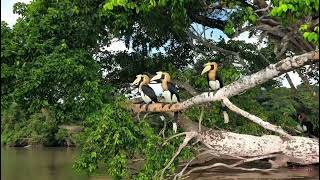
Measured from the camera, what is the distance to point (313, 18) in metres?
9.73

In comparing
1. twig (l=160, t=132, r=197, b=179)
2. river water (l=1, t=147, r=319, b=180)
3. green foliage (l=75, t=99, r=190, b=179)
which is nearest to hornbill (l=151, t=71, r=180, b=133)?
green foliage (l=75, t=99, r=190, b=179)

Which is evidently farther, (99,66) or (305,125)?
(305,125)

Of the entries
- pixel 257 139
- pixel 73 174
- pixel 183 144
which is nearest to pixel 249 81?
pixel 257 139

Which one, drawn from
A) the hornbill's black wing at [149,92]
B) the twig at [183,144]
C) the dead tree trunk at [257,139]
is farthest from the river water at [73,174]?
the dead tree trunk at [257,139]

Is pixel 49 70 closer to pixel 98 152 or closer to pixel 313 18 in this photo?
pixel 98 152

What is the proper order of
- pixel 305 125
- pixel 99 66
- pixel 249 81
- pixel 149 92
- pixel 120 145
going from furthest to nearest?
pixel 305 125 < pixel 99 66 < pixel 149 92 < pixel 120 145 < pixel 249 81

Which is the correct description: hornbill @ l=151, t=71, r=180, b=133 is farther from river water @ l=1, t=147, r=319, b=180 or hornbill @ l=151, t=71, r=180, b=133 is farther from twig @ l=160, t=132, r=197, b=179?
river water @ l=1, t=147, r=319, b=180

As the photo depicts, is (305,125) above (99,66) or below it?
below

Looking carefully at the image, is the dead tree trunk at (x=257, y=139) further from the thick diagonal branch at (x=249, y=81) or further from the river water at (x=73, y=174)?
the river water at (x=73, y=174)

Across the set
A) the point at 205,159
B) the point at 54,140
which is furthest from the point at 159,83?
the point at 54,140

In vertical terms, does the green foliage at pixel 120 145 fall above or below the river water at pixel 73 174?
above

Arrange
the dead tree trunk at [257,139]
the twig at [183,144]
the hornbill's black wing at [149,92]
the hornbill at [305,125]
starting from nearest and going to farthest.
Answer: the dead tree trunk at [257,139]
the twig at [183,144]
the hornbill's black wing at [149,92]
the hornbill at [305,125]

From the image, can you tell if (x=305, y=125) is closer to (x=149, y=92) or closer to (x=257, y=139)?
(x=149, y=92)

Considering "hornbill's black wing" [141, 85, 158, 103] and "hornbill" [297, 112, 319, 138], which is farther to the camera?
"hornbill" [297, 112, 319, 138]
